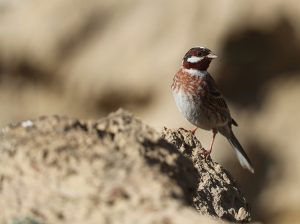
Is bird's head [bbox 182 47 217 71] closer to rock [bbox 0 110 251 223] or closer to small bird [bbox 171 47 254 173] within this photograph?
small bird [bbox 171 47 254 173]

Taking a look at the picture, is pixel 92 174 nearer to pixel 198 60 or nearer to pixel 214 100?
pixel 214 100

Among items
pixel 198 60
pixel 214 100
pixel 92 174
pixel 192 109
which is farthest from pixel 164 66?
pixel 92 174

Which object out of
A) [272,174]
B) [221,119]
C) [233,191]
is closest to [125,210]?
[233,191]

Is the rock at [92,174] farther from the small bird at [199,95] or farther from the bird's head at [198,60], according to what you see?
the bird's head at [198,60]

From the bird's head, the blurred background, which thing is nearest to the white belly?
the bird's head

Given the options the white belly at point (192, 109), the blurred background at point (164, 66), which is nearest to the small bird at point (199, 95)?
the white belly at point (192, 109)
